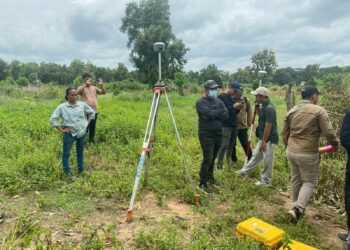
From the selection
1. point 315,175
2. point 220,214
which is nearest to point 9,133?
point 220,214

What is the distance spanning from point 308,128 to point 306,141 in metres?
0.19

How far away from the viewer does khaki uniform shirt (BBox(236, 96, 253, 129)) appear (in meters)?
6.58

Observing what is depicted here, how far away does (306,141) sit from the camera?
13.9 feet

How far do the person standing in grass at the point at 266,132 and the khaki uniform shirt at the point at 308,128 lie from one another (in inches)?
37.8

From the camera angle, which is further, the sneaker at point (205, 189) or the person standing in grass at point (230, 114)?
the person standing in grass at point (230, 114)

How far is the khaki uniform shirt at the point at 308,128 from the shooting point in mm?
4000

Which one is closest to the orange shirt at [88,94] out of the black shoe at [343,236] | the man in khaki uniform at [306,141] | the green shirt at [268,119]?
the green shirt at [268,119]

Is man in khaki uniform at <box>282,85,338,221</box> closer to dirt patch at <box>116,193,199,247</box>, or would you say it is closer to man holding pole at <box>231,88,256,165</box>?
dirt patch at <box>116,193,199,247</box>

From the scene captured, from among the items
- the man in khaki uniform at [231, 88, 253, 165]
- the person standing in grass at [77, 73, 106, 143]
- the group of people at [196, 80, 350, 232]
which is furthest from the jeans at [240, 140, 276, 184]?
the person standing in grass at [77, 73, 106, 143]

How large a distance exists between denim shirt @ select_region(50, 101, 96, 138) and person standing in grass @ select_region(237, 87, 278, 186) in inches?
127

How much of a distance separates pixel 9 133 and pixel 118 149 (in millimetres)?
3151

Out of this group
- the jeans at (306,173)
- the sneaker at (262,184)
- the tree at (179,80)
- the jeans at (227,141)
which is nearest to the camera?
the jeans at (306,173)

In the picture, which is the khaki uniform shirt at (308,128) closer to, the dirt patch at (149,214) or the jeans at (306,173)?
the jeans at (306,173)

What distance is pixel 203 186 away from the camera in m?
5.28
